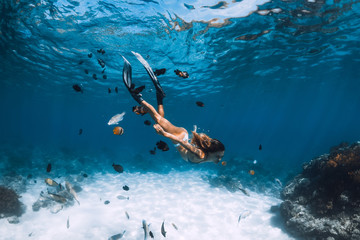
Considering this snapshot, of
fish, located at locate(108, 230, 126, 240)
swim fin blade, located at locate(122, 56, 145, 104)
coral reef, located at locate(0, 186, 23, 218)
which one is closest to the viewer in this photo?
swim fin blade, located at locate(122, 56, 145, 104)

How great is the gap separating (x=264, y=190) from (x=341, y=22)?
13.1m

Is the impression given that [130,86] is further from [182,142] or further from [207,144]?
[207,144]

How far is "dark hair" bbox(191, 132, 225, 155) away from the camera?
373cm

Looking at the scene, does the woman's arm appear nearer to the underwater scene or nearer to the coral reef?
the underwater scene

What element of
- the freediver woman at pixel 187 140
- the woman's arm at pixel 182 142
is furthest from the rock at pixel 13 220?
the woman's arm at pixel 182 142

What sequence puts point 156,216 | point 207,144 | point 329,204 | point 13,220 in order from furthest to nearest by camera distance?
point 156,216, point 13,220, point 329,204, point 207,144

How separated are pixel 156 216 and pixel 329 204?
7976 mm

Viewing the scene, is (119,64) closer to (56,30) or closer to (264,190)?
(56,30)

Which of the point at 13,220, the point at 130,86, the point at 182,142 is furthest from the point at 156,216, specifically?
the point at 130,86

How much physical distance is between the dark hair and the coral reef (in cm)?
1099

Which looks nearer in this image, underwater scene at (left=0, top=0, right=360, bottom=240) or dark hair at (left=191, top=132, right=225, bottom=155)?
dark hair at (left=191, top=132, right=225, bottom=155)

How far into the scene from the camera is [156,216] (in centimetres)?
977

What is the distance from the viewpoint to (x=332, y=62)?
63.6 ft

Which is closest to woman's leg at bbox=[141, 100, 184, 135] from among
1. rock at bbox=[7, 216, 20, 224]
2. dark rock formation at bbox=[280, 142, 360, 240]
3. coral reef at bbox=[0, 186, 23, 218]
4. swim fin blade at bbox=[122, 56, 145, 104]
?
swim fin blade at bbox=[122, 56, 145, 104]
